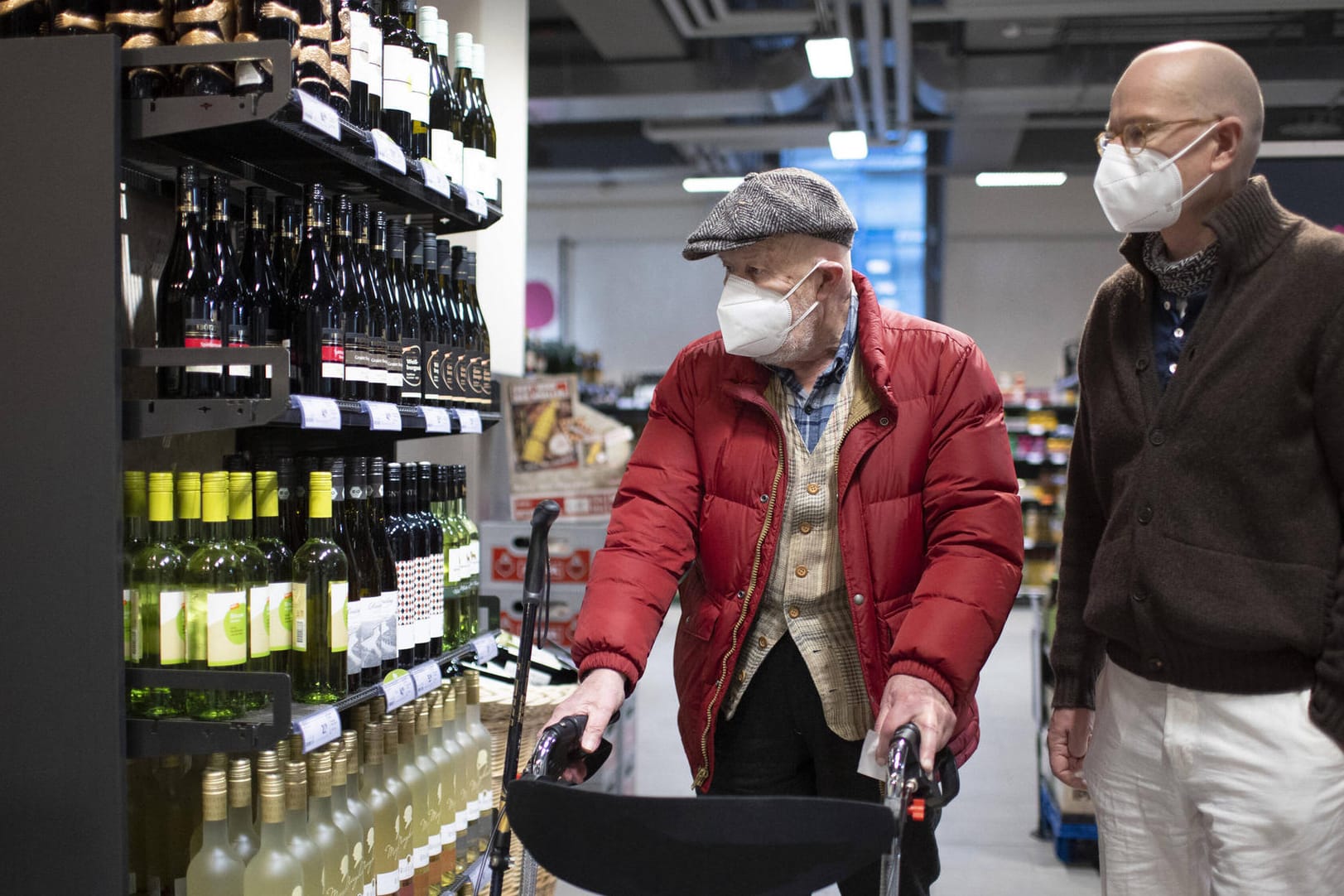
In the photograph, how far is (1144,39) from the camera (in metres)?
11.4

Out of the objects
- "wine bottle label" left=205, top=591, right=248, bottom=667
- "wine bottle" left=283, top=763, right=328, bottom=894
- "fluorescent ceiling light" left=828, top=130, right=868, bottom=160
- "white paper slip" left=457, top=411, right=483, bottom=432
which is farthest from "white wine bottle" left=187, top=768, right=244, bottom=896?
"fluorescent ceiling light" left=828, top=130, right=868, bottom=160

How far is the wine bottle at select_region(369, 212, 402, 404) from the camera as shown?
2668 mm

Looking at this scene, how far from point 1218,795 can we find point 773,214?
1086 mm

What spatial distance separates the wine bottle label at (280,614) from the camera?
2248 mm

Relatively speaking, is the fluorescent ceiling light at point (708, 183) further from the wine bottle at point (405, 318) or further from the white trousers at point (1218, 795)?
the white trousers at point (1218, 795)

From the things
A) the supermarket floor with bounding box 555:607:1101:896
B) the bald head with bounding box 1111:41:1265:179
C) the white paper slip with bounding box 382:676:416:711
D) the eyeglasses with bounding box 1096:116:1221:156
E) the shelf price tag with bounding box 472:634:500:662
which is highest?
the bald head with bounding box 1111:41:1265:179

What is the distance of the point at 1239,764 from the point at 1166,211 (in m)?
0.80

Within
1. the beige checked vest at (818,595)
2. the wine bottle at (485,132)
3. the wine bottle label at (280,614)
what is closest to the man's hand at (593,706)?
the beige checked vest at (818,595)

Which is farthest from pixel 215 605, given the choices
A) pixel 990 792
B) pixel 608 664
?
pixel 990 792

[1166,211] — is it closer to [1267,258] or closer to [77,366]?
[1267,258]

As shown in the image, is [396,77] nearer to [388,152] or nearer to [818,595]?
[388,152]

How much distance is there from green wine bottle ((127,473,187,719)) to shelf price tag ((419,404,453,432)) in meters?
0.63

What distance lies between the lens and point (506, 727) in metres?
3.50

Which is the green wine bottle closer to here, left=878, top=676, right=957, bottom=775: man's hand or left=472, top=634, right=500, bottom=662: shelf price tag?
left=472, top=634, right=500, bottom=662: shelf price tag
